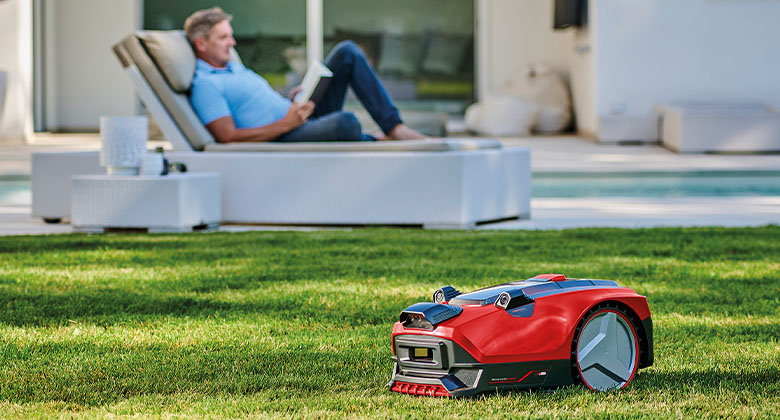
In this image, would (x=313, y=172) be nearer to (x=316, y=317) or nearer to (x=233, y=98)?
(x=233, y=98)

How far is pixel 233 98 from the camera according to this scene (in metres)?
5.13

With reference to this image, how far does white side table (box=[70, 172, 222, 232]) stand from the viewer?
4516mm

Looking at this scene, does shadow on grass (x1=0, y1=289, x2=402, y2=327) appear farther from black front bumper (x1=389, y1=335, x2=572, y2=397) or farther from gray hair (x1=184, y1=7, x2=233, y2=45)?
Answer: gray hair (x1=184, y1=7, x2=233, y2=45)

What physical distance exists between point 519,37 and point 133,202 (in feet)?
37.2

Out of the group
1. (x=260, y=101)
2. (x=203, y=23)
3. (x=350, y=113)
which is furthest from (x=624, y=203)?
(x=203, y=23)

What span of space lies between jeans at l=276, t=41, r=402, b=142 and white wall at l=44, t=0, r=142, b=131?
1050cm

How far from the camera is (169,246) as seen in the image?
3.97 metres

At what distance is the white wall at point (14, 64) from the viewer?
40.7ft

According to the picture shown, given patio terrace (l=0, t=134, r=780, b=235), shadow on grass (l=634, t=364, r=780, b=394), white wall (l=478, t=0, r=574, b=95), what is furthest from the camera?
white wall (l=478, t=0, r=574, b=95)

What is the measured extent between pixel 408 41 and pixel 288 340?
Answer: 13985 mm

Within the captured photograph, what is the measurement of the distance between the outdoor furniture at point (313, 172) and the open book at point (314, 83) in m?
0.27

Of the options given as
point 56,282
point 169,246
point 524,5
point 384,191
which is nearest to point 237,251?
point 169,246

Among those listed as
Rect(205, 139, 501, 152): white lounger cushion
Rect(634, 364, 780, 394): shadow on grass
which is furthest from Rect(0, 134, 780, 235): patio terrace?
Rect(634, 364, 780, 394): shadow on grass

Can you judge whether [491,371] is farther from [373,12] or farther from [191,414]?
[373,12]
